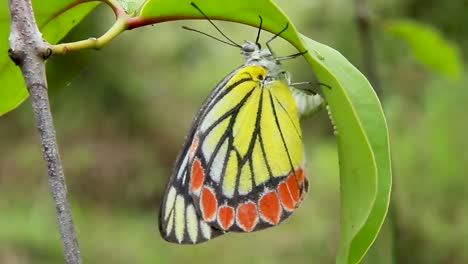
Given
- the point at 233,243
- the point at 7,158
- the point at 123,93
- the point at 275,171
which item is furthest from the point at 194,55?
the point at 275,171

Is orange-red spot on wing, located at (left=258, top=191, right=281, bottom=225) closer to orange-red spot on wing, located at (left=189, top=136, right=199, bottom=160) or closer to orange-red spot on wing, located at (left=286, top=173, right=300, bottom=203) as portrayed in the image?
orange-red spot on wing, located at (left=286, top=173, right=300, bottom=203)

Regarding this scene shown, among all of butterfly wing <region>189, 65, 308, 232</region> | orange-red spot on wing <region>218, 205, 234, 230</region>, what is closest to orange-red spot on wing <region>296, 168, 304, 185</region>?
butterfly wing <region>189, 65, 308, 232</region>

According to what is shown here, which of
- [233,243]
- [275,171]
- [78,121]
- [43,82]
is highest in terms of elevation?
[43,82]

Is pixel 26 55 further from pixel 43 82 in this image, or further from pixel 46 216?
pixel 46 216

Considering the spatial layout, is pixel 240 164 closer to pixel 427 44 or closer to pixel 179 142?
pixel 427 44

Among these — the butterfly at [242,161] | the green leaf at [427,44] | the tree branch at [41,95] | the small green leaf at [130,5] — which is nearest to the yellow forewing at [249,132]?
the butterfly at [242,161]

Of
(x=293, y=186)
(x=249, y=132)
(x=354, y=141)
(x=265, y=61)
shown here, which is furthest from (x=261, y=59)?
(x=354, y=141)

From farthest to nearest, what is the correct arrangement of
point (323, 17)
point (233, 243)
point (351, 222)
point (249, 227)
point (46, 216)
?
point (323, 17)
point (46, 216)
point (233, 243)
point (249, 227)
point (351, 222)
